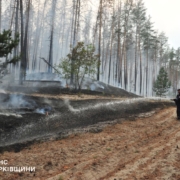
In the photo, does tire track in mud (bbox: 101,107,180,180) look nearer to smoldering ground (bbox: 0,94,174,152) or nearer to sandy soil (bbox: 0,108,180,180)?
sandy soil (bbox: 0,108,180,180)

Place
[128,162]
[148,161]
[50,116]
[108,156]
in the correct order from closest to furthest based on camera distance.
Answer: [148,161] < [128,162] < [108,156] < [50,116]

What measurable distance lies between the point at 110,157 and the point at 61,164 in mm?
1515

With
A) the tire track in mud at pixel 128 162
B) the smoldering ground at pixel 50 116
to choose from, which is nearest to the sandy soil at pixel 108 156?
the tire track in mud at pixel 128 162

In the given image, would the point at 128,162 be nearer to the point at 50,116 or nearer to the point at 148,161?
the point at 148,161

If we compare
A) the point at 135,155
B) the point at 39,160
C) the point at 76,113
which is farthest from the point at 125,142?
the point at 76,113

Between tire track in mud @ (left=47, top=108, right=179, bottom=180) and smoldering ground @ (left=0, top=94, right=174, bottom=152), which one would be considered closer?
tire track in mud @ (left=47, top=108, right=179, bottom=180)

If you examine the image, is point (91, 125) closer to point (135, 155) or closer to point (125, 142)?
point (125, 142)

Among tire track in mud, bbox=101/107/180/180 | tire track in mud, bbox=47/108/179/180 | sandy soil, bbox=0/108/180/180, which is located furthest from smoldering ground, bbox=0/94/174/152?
tire track in mud, bbox=101/107/180/180

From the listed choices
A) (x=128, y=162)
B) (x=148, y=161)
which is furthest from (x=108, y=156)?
(x=148, y=161)

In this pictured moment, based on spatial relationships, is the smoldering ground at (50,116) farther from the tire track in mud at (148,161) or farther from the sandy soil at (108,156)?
the tire track in mud at (148,161)

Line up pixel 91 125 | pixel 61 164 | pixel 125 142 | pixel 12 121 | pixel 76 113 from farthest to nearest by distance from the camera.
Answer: pixel 76 113, pixel 91 125, pixel 12 121, pixel 125 142, pixel 61 164

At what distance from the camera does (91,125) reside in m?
10.2

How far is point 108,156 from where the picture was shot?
647 cm

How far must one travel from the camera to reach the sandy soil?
16.8ft
